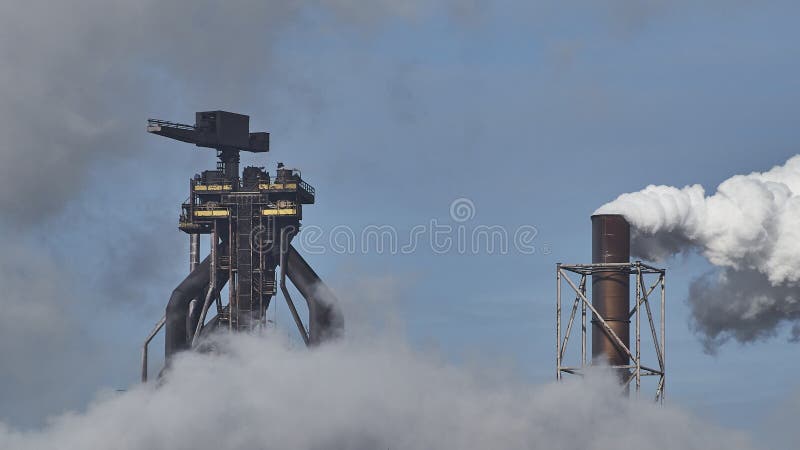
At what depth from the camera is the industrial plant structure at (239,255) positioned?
16850 centimetres

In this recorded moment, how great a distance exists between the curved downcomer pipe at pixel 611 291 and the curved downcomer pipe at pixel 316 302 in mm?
37178

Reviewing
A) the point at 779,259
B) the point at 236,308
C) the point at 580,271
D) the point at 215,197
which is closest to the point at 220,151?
the point at 215,197

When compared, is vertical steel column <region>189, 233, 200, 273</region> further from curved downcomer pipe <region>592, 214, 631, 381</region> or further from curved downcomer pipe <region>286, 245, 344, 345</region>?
curved downcomer pipe <region>592, 214, 631, 381</region>

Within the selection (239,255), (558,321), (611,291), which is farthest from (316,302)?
(611,291)

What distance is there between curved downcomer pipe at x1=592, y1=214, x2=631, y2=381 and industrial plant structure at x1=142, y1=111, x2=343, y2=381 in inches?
1485

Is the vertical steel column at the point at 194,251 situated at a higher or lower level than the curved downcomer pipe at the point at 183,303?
higher

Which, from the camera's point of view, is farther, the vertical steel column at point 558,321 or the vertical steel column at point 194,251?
the vertical steel column at point 194,251

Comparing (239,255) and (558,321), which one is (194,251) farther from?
(558,321)

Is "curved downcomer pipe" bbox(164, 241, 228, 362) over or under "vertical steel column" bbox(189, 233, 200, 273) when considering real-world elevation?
under

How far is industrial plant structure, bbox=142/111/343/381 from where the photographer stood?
16850cm

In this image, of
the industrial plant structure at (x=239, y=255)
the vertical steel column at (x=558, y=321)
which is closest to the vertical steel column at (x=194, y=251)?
the industrial plant structure at (x=239, y=255)

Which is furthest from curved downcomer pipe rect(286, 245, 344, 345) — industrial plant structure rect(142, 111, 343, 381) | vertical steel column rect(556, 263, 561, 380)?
vertical steel column rect(556, 263, 561, 380)

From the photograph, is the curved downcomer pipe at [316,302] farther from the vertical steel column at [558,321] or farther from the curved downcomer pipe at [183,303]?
the vertical steel column at [558,321]

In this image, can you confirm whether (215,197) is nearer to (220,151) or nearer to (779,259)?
(220,151)
